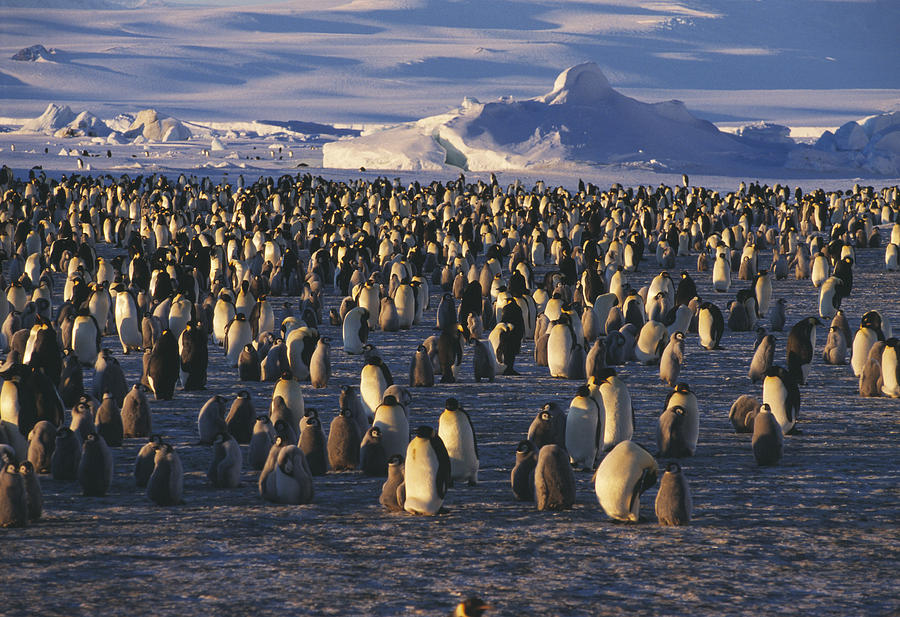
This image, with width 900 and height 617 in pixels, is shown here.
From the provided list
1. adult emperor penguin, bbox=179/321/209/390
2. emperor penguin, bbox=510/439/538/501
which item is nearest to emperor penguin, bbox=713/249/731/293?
adult emperor penguin, bbox=179/321/209/390

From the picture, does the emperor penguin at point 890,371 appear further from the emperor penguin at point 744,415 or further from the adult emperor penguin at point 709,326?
the adult emperor penguin at point 709,326

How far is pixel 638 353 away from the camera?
10.8 metres

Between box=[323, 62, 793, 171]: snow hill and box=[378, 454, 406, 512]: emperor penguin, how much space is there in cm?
3238

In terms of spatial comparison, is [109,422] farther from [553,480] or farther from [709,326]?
[709,326]

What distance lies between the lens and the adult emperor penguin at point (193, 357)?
930cm

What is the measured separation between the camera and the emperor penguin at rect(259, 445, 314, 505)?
6102 millimetres

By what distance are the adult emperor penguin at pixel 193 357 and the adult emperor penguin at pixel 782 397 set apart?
14.8 feet

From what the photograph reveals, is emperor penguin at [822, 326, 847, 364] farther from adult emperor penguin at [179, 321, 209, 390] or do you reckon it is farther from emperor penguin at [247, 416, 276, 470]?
emperor penguin at [247, 416, 276, 470]

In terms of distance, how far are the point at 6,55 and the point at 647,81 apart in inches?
2738

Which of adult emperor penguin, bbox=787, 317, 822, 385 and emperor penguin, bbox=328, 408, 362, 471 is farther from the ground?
adult emperor penguin, bbox=787, 317, 822, 385

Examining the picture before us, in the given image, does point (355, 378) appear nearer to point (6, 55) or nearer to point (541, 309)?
point (541, 309)

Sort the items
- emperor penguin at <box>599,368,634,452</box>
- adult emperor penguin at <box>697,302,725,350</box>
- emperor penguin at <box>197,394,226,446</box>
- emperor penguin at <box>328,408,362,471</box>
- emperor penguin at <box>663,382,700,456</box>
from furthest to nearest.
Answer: adult emperor penguin at <box>697,302,725,350</box>, emperor penguin at <box>197,394,226,446</box>, emperor penguin at <box>599,368,634,452</box>, emperor penguin at <box>663,382,700,456</box>, emperor penguin at <box>328,408,362,471</box>

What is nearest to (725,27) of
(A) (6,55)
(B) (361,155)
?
(A) (6,55)

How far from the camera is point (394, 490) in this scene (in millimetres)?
6070
